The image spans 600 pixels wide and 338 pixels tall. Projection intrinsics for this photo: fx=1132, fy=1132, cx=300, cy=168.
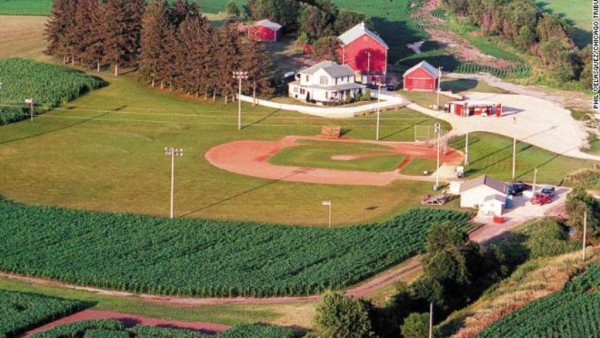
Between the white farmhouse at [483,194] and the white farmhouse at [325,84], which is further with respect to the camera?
the white farmhouse at [325,84]

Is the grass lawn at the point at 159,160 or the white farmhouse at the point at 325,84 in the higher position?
the white farmhouse at the point at 325,84

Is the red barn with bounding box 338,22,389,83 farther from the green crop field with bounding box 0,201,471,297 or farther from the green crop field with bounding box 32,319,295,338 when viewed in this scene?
the green crop field with bounding box 32,319,295,338

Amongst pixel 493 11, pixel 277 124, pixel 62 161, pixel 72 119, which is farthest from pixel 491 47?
pixel 62 161

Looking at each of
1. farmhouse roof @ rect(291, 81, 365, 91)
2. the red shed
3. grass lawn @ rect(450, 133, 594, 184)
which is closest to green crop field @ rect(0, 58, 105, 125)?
farmhouse roof @ rect(291, 81, 365, 91)

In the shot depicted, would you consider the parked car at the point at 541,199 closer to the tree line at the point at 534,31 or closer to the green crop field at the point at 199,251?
the green crop field at the point at 199,251

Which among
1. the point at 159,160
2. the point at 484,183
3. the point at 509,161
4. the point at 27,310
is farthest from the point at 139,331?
the point at 509,161

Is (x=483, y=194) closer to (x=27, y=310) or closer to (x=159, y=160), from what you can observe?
(x=159, y=160)

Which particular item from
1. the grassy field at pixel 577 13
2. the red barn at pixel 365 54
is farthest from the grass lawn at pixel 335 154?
the grassy field at pixel 577 13
